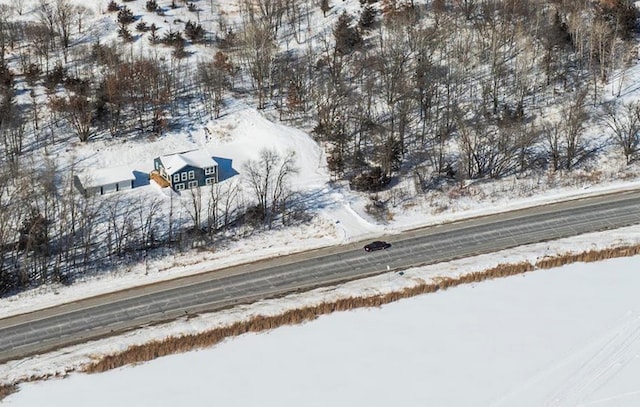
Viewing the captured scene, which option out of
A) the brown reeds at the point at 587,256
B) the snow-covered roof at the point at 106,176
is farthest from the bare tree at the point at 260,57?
the brown reeds at the point at 587,256

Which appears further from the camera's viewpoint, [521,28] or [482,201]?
[521,28]

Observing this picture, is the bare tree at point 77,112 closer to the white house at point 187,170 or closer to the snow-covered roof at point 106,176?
the snow-covered roof at point 106,176

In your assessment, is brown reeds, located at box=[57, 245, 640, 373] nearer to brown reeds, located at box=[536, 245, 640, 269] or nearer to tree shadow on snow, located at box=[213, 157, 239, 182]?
brown reeds, located at box=[536, 245, 640, 269]

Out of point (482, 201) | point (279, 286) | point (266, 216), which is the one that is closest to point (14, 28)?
point (266, 216)

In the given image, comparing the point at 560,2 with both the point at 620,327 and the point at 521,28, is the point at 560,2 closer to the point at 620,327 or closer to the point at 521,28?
the point at 521,28

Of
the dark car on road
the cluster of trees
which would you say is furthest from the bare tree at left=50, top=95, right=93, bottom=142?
the dark car on road
